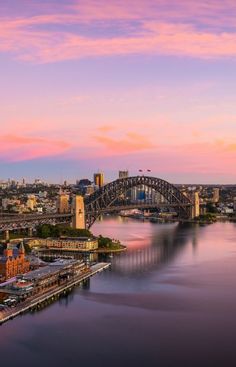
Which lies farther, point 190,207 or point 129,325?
point 190,207

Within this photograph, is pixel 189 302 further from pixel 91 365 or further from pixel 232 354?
pixel 91 365

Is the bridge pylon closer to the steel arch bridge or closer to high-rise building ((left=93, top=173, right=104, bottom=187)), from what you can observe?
the steel arch bridge

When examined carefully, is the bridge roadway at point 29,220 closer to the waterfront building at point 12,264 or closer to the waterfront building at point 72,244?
the waterfront building at point 72,244

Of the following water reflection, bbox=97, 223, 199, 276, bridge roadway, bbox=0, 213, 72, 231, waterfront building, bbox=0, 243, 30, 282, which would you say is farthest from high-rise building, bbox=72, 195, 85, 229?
waterfront building, bbox=0, 243, 30, 282

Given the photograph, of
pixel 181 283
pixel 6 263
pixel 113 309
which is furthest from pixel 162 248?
pixel 113 309

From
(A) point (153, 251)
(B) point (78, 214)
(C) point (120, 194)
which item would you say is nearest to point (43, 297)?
(A) point (153, 251)

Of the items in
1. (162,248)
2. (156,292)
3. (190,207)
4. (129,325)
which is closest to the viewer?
(129,325)

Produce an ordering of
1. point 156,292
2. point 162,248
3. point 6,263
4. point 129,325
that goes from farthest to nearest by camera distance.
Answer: point 162,248 → point 6,263 → point 156,292 → point 129,325
